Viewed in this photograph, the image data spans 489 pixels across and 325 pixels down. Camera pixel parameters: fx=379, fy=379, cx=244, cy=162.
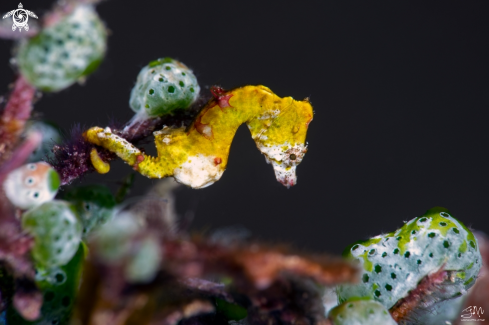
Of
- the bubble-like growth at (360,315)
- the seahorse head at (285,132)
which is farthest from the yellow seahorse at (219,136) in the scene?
the bubble-like growth at (360,315)

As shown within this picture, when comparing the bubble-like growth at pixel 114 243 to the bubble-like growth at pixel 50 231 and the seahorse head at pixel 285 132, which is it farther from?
the seahorse head at pixel 285 132

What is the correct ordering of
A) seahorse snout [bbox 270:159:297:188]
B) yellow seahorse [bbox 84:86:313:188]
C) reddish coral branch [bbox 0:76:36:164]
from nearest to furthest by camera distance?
reddish coral branch [bbox 0:76:36:164], yellow seahorse [bbox 84:86:313:188], seahorse snout [bbox 270:159:297:188]

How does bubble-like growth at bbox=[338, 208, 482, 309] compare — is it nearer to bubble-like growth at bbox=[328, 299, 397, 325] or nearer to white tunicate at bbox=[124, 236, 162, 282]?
bubble-like growth at bbox=[328, 299, 397, 325]

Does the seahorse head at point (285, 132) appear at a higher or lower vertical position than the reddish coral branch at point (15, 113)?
lower

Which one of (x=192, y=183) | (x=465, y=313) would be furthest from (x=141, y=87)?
(x=465, y=313)

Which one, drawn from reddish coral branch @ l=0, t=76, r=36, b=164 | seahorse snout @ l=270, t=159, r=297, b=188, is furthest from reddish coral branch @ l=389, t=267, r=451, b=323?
reddish coral branch @ l=0, t=76, r=36, b=164

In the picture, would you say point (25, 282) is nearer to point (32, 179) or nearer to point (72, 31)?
point (32, 179)
